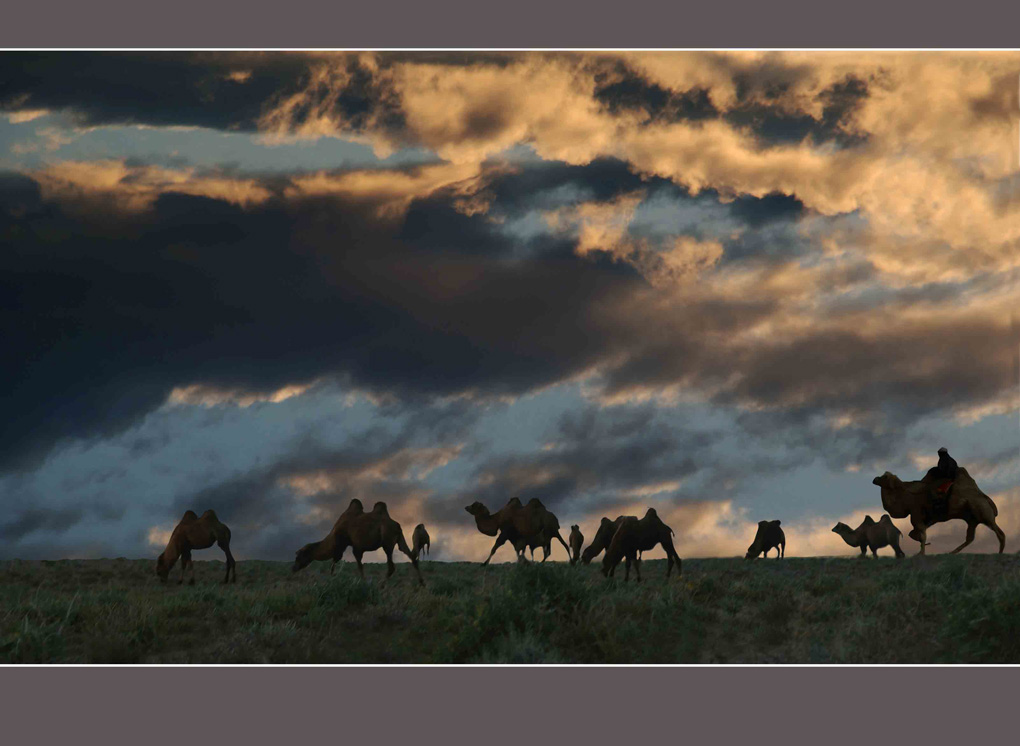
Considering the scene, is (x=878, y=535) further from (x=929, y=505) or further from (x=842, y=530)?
(x=929, y=505)

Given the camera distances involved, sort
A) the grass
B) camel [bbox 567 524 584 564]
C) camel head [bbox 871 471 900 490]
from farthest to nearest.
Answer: camel [bbox 567 524 584 564] → camel head [bbox 871 471 900 490] → the grass

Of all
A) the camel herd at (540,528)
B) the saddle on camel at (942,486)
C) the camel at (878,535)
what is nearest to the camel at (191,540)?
the camel herd at (540,528)

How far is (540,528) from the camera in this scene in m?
25.7

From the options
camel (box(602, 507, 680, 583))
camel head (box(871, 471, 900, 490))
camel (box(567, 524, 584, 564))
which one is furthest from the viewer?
camel (box(567, 524, 584, 564))

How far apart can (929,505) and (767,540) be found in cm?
1122

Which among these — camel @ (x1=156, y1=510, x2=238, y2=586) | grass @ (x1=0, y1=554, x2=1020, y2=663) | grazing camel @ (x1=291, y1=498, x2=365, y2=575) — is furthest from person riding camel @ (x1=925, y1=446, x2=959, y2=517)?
camel @ (x1=156, y1=510, x2=238, y2=586)

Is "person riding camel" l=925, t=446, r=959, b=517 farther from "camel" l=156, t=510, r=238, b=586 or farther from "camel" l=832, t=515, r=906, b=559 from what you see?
"camel" l=156, t=510, r=238, b=586

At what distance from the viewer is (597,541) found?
85.7ft

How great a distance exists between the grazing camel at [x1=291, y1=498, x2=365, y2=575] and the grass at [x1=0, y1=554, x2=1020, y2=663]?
3.76m

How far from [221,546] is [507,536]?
846 centimetres

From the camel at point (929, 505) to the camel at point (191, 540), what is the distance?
18.3 metres

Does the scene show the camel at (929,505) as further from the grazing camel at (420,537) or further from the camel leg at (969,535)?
the grazing camel at (420,537)

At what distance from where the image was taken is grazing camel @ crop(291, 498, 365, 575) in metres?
23.6

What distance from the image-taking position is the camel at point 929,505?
74.0ft
